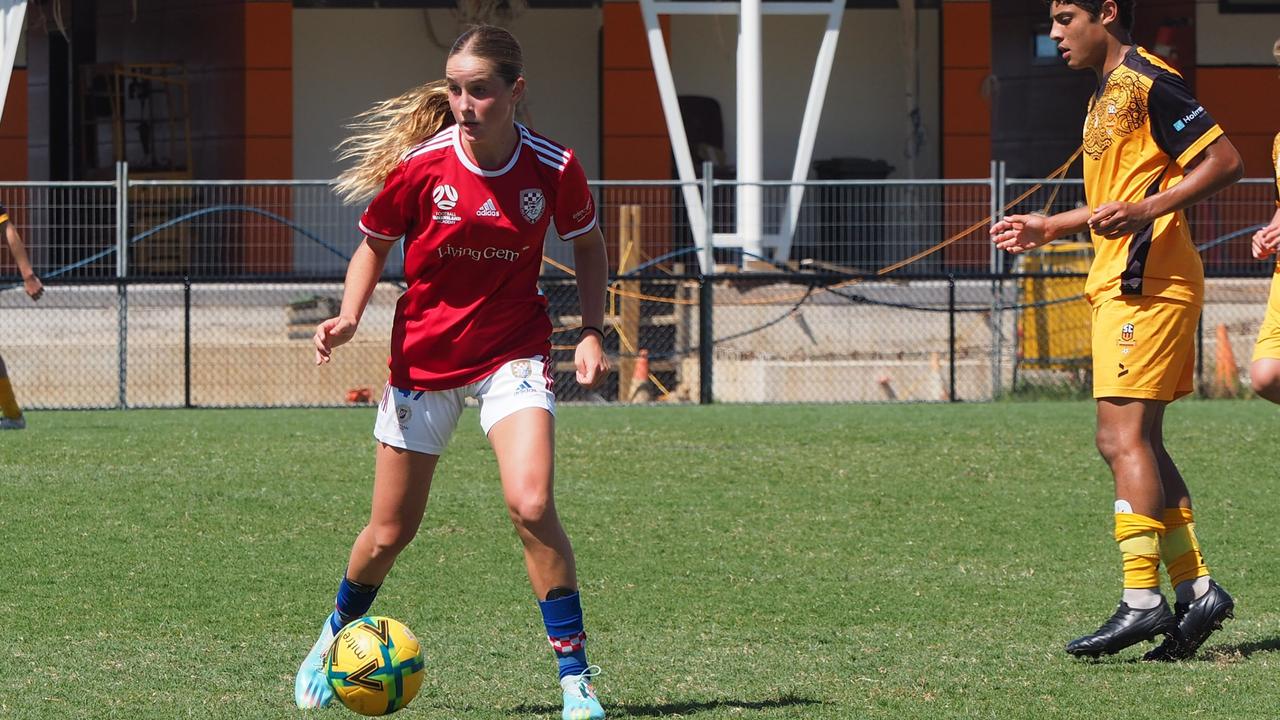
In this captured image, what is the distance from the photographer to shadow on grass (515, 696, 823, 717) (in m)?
5.03

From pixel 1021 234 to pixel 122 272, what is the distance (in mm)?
11919

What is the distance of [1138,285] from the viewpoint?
18.5 feet

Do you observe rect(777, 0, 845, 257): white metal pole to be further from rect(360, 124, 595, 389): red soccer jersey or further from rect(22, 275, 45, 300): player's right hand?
rect(360, 124, 595, 389): red soccer jersey

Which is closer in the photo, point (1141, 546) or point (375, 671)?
point (375, 671)

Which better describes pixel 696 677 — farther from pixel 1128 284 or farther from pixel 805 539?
pixel 805 539

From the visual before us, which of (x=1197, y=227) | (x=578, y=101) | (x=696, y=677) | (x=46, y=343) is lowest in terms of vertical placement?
(x=696, y=677)

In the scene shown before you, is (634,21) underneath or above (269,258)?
above

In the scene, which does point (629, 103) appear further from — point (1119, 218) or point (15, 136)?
point (1119, 218)

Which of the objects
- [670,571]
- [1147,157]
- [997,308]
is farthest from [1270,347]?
[997,308]

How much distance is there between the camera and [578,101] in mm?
23438

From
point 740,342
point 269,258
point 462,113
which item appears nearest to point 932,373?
point 740,342

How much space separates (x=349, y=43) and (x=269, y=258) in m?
6.10

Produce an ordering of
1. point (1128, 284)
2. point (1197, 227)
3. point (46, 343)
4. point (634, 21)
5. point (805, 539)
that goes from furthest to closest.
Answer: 1. point (634, 21)
2. point (1197, 227)
3. point (46, 343)
4. point (805, 539)
5. point (1128, 284)

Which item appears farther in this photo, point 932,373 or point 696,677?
point 932,373
